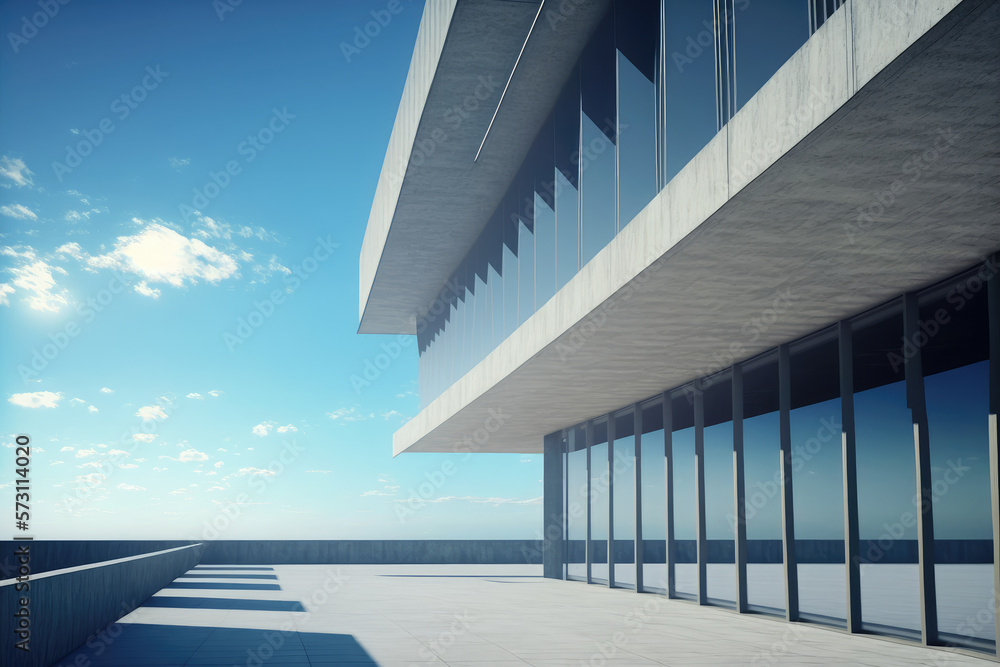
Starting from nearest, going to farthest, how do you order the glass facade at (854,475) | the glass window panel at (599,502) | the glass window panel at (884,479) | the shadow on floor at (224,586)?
the glass facade at (854,475), the glass window panel at (884,479), the shadow on floor at (224,586), the glass window panel at (599,502)

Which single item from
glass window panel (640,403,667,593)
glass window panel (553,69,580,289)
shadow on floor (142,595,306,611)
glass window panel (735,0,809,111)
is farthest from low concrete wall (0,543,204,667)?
glass window panel (640,403,667,593)

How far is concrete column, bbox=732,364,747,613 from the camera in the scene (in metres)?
14.4

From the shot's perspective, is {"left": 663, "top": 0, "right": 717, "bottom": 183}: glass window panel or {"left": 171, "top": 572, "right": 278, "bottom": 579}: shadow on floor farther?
{"left": 171, "top": 572, "right": 278, "bottom": 579}: shadow on floor

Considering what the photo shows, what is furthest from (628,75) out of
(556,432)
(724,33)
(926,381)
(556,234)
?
(556,432)

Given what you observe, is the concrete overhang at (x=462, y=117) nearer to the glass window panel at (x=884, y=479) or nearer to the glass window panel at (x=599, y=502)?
the glass window panel at (x=599, y=502)

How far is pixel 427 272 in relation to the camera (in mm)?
28297

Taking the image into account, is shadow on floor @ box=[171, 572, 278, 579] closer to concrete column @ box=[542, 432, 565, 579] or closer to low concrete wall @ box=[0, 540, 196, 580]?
low concrete wall @ box=[0, 540, 196, 580]

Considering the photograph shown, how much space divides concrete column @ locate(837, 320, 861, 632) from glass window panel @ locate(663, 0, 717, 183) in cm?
323

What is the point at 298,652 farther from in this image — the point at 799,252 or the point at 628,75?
the point at 628,75

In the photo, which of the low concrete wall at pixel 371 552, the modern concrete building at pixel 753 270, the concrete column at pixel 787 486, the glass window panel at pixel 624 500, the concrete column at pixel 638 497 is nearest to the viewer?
the modern concrete building at pixel 753 270

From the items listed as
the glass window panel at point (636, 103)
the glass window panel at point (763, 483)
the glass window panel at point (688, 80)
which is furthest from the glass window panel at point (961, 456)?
the glass window panel at point (636, 103)

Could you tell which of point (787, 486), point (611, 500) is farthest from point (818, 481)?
point (611, 500)

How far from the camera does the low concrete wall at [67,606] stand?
6.77m

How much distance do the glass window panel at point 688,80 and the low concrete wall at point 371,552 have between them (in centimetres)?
2793
